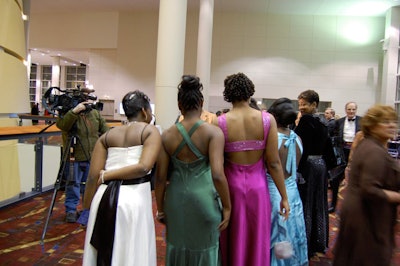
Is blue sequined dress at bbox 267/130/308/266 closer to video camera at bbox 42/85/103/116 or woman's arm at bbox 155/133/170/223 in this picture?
woman's arm at bbox 155/133/170/223

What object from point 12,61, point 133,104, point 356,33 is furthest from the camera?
point 356,33

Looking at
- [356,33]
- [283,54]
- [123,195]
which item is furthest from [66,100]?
[356,33]

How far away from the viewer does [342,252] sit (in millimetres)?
1987

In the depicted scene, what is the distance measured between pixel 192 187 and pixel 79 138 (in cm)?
228

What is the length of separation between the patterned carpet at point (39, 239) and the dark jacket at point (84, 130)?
913 millimetres

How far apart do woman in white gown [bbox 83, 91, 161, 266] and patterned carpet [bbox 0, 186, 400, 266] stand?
1189mm

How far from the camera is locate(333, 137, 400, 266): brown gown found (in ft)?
5.89

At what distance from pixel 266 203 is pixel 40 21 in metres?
17.7

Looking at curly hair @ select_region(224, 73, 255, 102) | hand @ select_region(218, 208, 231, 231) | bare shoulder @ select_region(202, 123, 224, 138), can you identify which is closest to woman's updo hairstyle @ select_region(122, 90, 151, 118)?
bare shoulder @ select_region(202, 123, 224, 138)

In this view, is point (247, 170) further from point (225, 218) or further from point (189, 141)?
point (189, 141)

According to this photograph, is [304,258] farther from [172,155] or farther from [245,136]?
[172,155]

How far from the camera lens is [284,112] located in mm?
2516

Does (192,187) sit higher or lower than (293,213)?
higher

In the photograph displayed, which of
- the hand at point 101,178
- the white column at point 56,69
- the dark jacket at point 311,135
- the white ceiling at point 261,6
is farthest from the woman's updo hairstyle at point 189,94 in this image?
the white column at point 56,69
